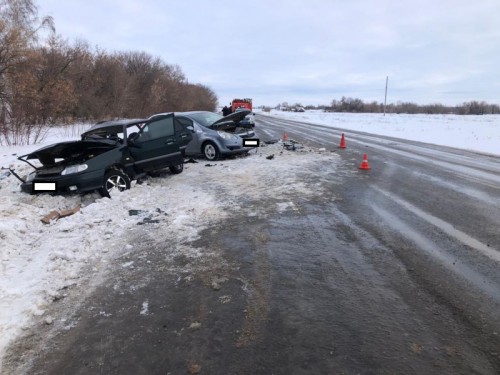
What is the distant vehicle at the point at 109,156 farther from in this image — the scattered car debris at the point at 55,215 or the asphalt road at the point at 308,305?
the asphalt road at the point at 308,305

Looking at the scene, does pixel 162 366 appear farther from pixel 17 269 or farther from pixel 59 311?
pixel 17 269

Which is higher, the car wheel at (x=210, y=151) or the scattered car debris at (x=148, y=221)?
the car wheel at (x=210, y=151)

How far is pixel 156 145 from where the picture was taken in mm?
9672

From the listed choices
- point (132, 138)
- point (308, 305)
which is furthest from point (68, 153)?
point (308, 305)

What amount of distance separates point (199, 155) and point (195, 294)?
10546mm

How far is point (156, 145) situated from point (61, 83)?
14547mm

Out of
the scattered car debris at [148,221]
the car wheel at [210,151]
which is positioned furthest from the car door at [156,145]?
the car wheel at [210,151]

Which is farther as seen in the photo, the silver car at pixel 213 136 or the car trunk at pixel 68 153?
the silver car at pixel 213 136

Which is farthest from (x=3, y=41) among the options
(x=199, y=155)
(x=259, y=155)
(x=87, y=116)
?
(x=259, y=155)

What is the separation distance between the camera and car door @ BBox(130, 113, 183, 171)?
9.34 meters

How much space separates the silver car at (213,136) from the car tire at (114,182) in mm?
5428

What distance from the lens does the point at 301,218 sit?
6.81 meters

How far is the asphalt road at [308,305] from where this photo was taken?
3043 mm

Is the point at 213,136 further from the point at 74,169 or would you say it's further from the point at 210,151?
the point at 74,169
